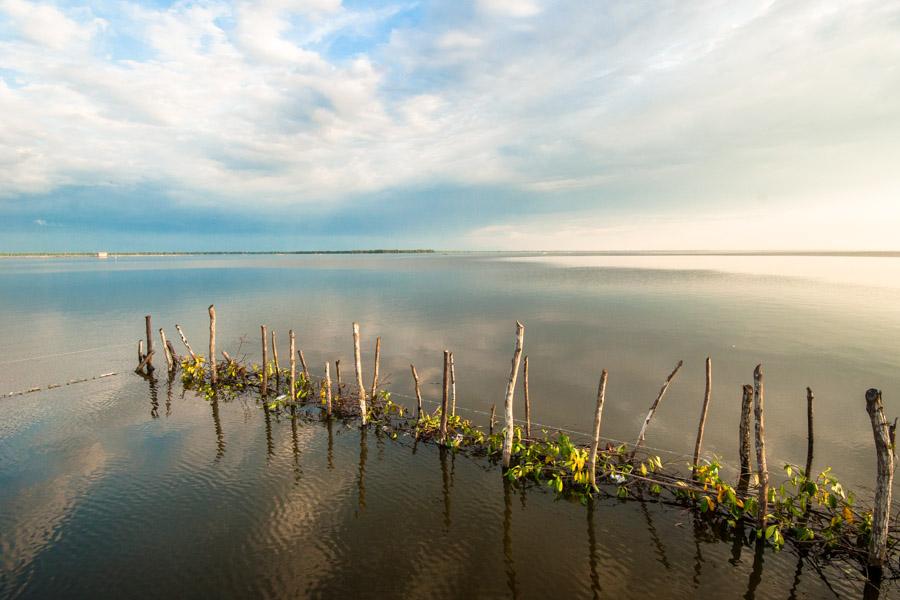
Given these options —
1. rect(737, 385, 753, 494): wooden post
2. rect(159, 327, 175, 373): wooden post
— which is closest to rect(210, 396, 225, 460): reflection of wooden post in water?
rect(159, 327, 175, 373): wooden post

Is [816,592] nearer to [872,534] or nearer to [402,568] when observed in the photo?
[872,534]

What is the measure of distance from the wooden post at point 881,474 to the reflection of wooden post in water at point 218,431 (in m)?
17.7

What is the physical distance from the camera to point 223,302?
1956 inches

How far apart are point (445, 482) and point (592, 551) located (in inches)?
181

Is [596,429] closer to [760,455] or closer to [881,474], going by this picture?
[760,455]

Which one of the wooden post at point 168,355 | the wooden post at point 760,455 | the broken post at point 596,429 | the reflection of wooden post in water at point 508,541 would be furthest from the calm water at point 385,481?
the wooden post at point 168,355

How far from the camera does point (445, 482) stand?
1262 centimetres

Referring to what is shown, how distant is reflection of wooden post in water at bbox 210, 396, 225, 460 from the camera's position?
1437 centimetres

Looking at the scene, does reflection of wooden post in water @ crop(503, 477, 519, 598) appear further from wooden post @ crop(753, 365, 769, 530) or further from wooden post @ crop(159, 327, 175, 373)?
wooden post @ crop(159, 327, 175, 373)

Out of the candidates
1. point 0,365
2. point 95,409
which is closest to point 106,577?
point 95,409

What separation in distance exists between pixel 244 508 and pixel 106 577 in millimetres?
3034

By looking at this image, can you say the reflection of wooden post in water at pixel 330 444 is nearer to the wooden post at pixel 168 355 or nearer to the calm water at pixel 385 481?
the calm water at pixel 385 481

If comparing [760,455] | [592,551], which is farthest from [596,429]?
[760,455]

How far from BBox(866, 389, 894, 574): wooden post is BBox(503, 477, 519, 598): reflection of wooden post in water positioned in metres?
7.39
